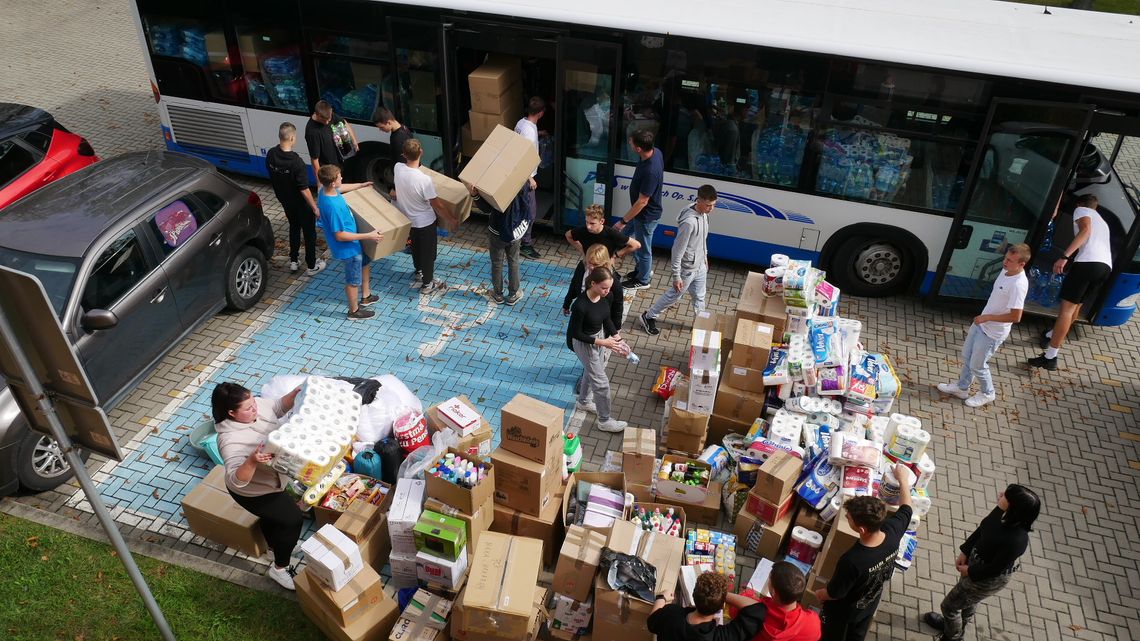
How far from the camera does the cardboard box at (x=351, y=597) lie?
5.27 meters

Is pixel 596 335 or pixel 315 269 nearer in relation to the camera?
pixel 596 335

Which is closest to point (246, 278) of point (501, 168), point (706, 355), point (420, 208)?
point (420, 208)

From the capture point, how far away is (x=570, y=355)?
8.65 meters

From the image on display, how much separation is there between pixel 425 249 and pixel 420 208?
1.82 ft

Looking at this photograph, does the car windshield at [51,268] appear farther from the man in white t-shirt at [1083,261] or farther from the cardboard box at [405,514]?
the man in white t-shirt at [1083,261]

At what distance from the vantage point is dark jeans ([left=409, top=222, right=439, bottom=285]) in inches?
360

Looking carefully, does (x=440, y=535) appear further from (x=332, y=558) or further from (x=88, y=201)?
(x=88, y=201)

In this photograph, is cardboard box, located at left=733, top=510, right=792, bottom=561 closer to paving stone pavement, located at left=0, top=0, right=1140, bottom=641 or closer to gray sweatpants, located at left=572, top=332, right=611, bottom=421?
paving stone pavement, located at left=0, top=0, right=1140, bottom=641

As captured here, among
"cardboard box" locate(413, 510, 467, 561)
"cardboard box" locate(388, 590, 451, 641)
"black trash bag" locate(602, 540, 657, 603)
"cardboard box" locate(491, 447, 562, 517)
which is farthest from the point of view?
"cardboard box" locate(491, 447, 562, 517)

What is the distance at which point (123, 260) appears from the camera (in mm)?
7301

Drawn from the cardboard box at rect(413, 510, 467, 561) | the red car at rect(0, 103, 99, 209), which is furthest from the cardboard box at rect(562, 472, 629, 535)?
the red car at rect(0, 103, 99, 209)

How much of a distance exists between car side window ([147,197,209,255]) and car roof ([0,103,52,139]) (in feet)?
11.2

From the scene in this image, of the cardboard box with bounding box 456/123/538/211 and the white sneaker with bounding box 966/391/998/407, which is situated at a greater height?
the cardboard box with bounding box 456/123/538/211

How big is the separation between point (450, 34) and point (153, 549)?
6.49 metres
